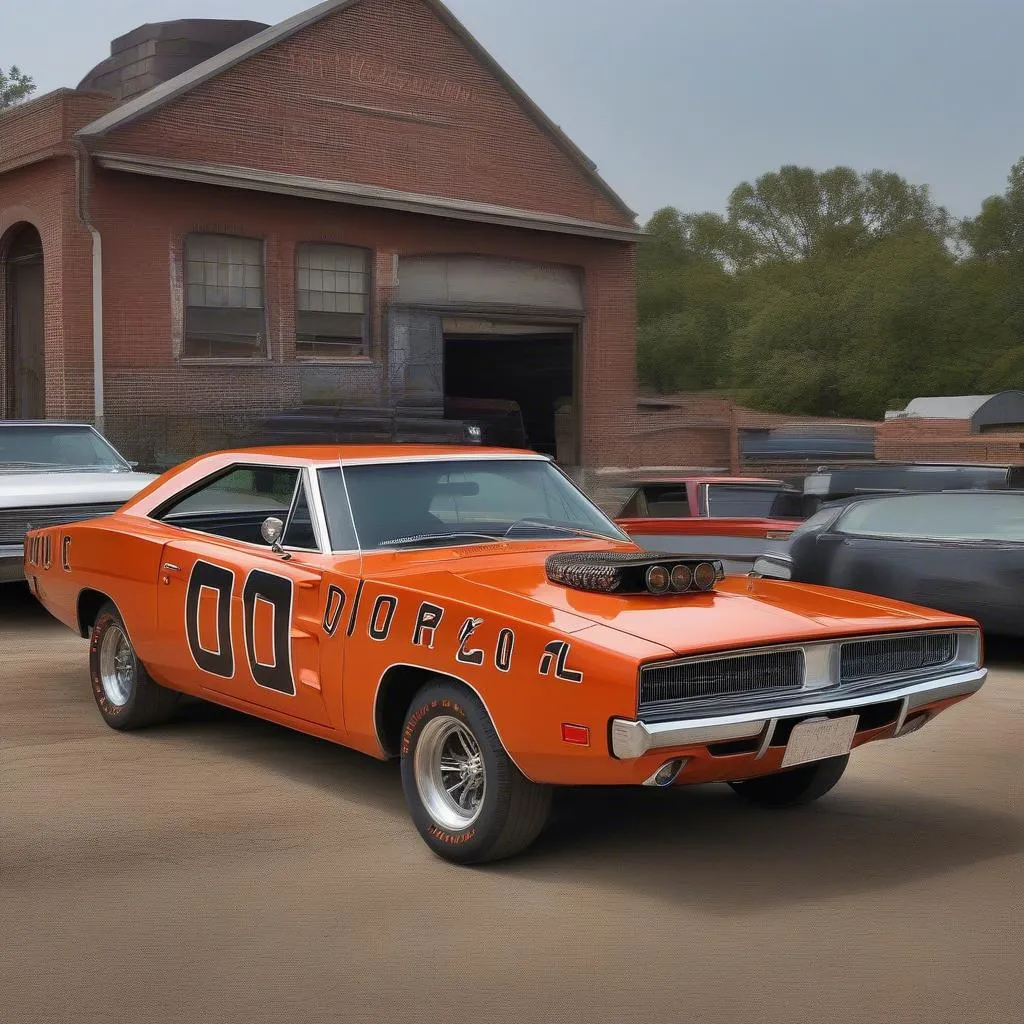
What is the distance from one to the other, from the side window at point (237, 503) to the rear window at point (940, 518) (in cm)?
489

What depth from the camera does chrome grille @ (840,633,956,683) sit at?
5.36 metres

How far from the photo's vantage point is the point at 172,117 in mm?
23172

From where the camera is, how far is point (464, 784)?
17.5 feet

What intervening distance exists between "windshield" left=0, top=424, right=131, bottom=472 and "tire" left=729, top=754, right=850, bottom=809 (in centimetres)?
821

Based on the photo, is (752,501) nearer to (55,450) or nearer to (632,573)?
(55,450)

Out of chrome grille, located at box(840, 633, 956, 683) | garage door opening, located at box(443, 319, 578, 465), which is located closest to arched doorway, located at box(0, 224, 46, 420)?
garage door opening, located at box(443, 319, 578, 465)

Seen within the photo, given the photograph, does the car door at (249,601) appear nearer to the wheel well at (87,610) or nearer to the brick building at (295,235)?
the wheel well at (87,610)

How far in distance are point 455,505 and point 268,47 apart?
1999 cm

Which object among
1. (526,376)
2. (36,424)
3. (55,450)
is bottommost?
(55,450)

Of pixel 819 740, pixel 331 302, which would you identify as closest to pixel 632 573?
pixel 819 740

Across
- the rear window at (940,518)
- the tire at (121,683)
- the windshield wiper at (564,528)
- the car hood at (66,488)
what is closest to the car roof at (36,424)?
the car hood at (66,488)

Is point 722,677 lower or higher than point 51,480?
lower

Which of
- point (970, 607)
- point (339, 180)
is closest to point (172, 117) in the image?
point (339, 180)

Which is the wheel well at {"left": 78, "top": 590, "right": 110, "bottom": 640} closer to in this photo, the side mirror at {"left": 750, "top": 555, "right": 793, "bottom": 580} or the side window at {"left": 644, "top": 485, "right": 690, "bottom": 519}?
the side mirror at {"left": 750, "top": 555, "right": 793, "bottom": 580}
